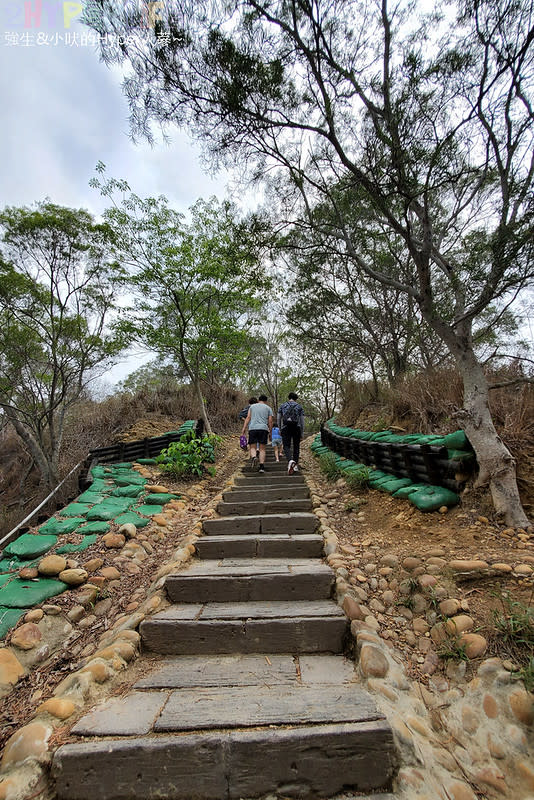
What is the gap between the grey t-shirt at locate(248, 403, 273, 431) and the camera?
6.28 m

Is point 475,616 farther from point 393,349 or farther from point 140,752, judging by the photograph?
Result: point 393,349

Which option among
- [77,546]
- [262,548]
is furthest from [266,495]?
[77,546]

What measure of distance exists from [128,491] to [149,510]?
68cm

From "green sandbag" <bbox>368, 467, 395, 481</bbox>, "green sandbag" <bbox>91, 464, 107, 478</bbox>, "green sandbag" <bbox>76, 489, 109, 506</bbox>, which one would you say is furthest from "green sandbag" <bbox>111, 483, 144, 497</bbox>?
"green sandbag" <bbox>368, 467, 395, 481</bbox>

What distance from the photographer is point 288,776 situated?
135 cm

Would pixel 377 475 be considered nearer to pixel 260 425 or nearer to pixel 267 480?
pixel 267 480

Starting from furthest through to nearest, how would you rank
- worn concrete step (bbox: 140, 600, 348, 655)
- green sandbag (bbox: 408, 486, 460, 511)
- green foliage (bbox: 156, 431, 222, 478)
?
green foliage (bbox: 156, 431, 222, 478), green sandbag (bbox: 408, 486, 460, 511), worn concrete step (bbox: 140, 600, 348, 655)

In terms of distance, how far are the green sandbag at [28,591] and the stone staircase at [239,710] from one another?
3.04 feet

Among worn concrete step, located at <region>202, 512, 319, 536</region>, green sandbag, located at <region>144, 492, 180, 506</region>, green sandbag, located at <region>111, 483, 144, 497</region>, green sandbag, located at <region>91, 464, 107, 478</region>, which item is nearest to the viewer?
worn concrete step, located at <region>202, 512, 319, 536</region>

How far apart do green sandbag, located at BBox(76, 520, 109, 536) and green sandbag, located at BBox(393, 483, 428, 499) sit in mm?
3314

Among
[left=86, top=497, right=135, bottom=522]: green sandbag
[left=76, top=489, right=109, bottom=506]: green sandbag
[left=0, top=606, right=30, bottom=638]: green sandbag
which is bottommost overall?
[left=0, top=606, right=30, bottom=638]: green sandbag

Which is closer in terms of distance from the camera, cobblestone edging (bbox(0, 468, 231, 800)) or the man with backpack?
cobblestone edging (bbox(0, 468, 231, 800))

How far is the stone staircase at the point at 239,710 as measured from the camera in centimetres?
134

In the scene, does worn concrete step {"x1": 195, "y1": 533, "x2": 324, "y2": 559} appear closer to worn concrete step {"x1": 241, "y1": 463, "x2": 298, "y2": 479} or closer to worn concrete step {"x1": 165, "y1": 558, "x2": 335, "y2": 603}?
worn concrete step {"x1": 165, "y1": 558, "x2": 335, "y2": 603}
